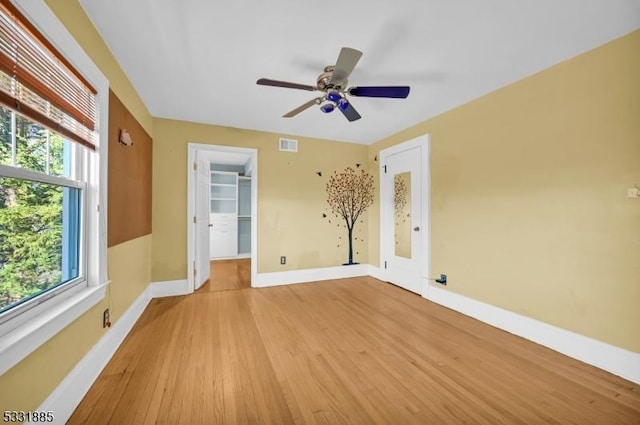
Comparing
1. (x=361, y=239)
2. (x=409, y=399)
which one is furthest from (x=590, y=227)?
(x=361, y=239)

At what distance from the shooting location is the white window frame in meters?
1.05

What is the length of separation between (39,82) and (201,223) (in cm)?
267

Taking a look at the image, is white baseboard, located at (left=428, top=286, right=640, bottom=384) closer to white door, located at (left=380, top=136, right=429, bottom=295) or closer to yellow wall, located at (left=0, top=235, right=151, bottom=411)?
white door, located at (left=380, top=136, right=429, bottom=295)

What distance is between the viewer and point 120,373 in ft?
A: 5.68

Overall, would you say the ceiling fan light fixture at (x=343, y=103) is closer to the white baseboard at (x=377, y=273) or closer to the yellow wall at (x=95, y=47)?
the yellow wall at (x=95, y=47)

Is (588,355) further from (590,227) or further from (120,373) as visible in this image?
(120,373)

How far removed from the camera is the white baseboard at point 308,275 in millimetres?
3754

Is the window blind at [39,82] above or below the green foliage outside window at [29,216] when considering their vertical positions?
above

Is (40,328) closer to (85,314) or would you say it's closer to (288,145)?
(85,314)

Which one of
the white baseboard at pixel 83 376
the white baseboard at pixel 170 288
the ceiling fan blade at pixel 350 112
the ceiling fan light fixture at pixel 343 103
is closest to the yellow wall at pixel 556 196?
the ceiling fan blade at pixel 350 112

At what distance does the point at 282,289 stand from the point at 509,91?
3.52m

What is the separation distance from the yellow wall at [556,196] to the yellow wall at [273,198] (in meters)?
1.84

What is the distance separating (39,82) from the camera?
46.6 inches

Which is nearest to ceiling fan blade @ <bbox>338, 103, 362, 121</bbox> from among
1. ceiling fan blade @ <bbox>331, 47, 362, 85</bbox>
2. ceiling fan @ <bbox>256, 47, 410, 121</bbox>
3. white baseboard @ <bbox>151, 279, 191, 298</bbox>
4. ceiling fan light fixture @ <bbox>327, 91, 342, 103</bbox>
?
ceiling fan @ <bbox>256, 47, 410, 121</bbox>
